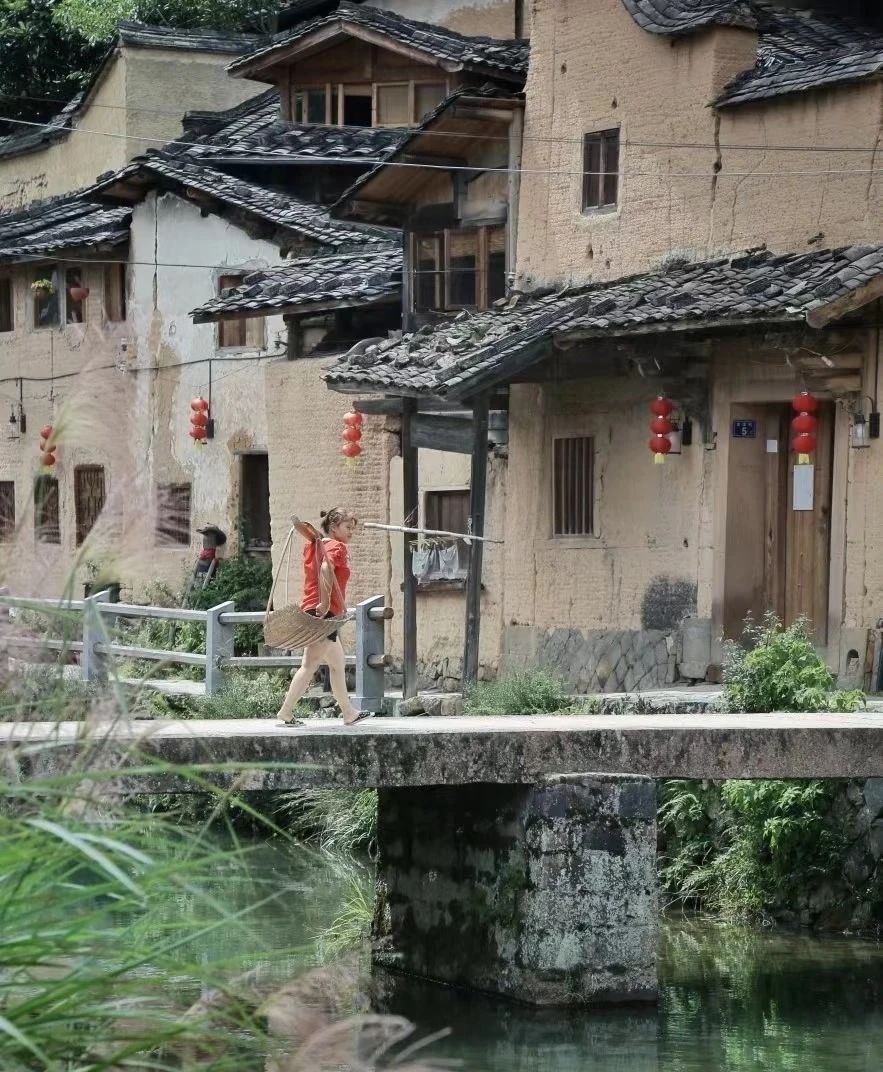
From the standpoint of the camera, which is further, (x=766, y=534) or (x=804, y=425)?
(x=766, y=534)

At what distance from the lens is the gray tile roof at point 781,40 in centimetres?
1686

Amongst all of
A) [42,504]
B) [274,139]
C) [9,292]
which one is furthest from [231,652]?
[9,292]

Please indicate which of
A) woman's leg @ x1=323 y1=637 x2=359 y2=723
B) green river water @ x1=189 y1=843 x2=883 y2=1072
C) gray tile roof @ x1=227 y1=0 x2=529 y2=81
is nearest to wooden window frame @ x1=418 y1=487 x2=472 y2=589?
gray tile roof @ x1=227 y1=0 x2=529 y2=81

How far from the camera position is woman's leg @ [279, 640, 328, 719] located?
1201cm

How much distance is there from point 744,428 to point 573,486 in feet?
7.67

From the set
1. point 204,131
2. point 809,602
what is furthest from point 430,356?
point 204,131

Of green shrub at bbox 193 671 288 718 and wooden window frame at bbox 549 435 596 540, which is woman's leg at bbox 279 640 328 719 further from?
wooden window frame at bbox 549 435 596 540

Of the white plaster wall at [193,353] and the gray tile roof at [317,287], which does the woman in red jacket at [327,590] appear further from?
the white plaster wall at [193,353]

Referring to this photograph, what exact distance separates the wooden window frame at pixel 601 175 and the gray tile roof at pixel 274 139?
4.98 m

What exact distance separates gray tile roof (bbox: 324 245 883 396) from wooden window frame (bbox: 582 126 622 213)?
86 cm

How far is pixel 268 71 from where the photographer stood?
85.1ft

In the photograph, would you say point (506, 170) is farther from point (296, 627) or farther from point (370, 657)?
point (296, 627)

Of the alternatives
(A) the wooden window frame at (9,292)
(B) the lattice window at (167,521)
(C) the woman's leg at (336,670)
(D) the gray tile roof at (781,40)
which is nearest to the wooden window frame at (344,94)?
(D) the gray tile roof at (781,40)

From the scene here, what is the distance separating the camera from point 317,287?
2233 centimetres
